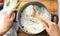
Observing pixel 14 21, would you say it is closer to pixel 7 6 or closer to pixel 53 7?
pixel 7 6

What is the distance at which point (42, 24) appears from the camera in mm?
797

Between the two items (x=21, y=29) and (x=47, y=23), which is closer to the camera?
(x=47, y=23)

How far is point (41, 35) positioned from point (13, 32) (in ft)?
0.54

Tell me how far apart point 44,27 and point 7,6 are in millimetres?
267

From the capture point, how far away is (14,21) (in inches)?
32.8

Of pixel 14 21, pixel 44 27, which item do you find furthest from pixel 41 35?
pixel 14 21

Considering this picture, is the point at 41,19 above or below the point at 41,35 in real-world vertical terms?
above

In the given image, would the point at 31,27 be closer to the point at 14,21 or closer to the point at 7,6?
the point at 14,21

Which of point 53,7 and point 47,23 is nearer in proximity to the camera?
point 47,23

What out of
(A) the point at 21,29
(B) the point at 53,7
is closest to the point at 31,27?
(A) the point at 21,29

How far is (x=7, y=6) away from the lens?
2.94 feet

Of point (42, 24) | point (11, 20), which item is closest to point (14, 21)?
point (11, 20)

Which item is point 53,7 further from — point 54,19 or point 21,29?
point 21,29

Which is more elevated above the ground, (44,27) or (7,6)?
(7,6)
